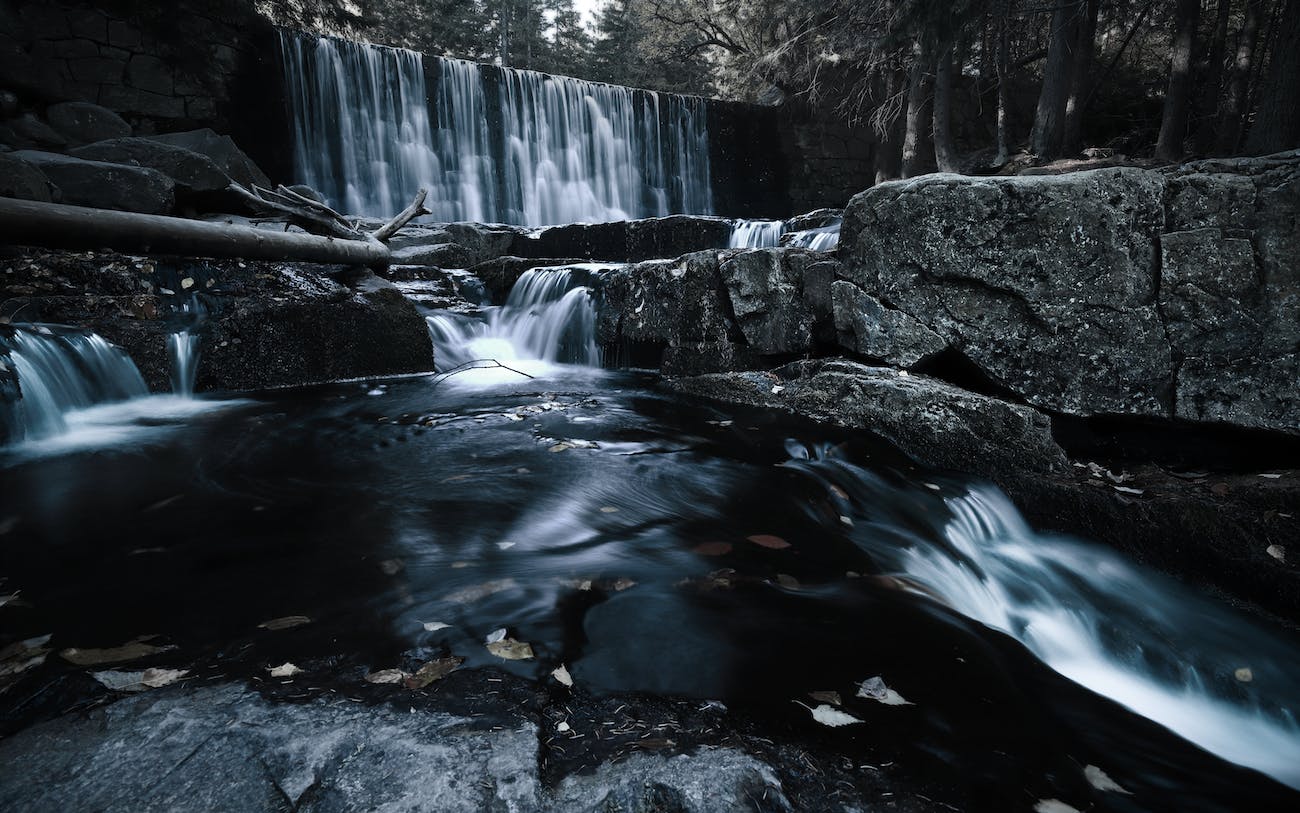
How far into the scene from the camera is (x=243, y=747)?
59.3 inches

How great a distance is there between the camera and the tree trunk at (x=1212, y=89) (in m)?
11.9

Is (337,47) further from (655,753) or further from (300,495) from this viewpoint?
(655,753)

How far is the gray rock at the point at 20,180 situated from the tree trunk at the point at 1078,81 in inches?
653

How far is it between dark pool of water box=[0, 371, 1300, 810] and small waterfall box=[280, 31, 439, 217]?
11.5 metres

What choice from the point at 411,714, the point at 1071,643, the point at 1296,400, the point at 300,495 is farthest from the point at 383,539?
the point at 1296,400

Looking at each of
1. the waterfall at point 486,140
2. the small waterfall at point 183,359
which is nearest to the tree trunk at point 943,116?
the waterfall at point 486,140

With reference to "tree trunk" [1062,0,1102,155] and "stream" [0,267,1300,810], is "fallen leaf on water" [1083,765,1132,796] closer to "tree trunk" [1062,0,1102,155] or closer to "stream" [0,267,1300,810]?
"stream" [0,267,1300,810]

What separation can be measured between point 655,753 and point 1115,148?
19158 millimetres

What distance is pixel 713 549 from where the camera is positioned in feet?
9.85

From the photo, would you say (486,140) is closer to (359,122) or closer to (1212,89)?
(359,122)

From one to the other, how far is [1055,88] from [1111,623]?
13655mm

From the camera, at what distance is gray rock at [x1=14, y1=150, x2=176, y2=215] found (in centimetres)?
651

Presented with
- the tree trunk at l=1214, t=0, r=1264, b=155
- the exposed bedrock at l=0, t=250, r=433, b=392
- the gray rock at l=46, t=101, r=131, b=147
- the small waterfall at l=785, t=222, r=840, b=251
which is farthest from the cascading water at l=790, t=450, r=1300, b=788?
the gray rock at l=46, t=101, r=131, b=147

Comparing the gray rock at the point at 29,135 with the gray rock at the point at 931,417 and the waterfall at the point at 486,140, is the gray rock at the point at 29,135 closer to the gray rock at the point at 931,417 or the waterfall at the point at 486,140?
the waterfall at the point at 486,140
